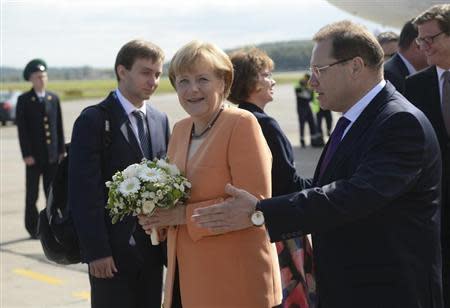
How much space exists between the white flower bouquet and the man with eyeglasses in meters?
1.51

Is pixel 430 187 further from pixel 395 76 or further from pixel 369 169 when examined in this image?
pixel 395 76

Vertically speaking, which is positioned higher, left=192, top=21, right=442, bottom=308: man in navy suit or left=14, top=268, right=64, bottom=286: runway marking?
left=192, top=21, right=442, bottom=308: man in navy suit

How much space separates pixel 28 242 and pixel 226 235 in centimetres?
576

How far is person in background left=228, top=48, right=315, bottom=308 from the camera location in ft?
12.5

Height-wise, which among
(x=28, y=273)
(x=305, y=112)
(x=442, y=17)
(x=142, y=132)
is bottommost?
(x=305, y=112)

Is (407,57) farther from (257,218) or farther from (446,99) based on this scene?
(257,218)

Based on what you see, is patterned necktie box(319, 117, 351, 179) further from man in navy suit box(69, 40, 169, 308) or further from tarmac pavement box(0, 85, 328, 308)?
tarmac pavement box(0, 85, 328, 308)

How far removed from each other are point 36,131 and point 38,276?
249 centimetres

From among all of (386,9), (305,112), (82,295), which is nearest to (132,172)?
(82,295)

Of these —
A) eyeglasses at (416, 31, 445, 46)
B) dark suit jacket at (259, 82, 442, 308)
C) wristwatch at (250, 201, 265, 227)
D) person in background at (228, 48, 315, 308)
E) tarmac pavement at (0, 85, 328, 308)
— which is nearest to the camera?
dark suit jacket at (259, 82, 442, 308)

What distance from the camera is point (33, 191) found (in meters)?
8.70

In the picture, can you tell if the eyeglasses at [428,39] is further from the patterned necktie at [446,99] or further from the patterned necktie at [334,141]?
the patterned necktie at [334,141]

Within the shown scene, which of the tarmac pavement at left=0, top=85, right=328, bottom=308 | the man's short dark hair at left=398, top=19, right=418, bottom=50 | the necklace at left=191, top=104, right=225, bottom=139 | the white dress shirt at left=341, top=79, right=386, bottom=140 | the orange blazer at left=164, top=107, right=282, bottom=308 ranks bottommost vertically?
the tarmac pavement at left=0, top=85, right=328, bottom=308

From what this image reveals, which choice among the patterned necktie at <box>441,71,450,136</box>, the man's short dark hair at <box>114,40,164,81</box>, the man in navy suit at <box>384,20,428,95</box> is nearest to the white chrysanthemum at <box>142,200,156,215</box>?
the man's short dark hair at <box>114,40,164,81</box>
